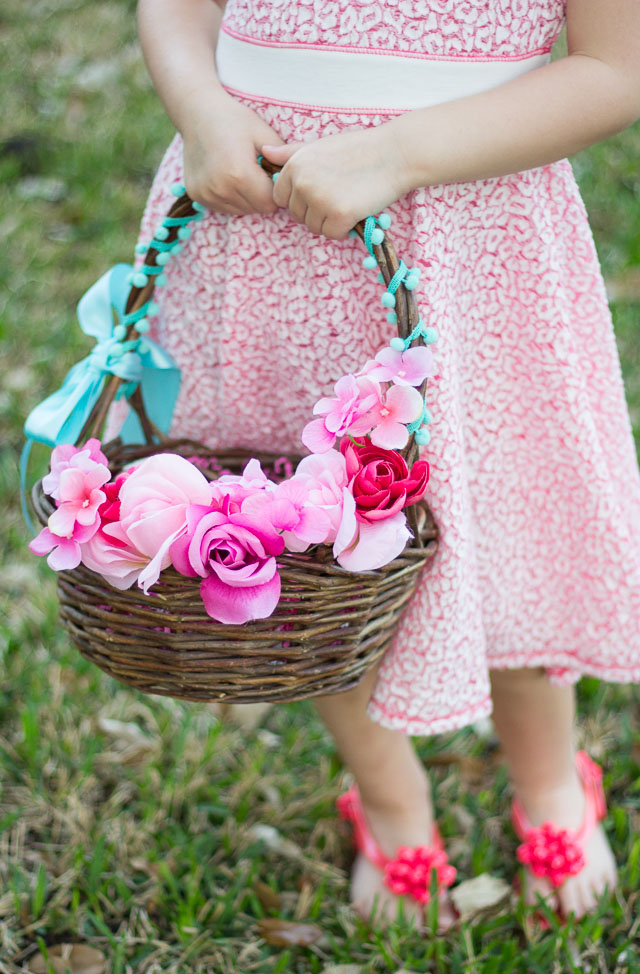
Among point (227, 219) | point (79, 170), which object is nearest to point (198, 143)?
point (227, 219)

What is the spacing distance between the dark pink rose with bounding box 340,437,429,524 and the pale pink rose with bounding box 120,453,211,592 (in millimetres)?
138

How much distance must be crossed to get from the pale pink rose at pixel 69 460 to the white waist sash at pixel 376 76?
0.41 metres

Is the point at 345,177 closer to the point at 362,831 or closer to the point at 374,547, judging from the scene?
the point at 374,547

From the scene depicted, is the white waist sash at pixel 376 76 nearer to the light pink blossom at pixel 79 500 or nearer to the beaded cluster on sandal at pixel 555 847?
the light pink blossom at pixel 79 500

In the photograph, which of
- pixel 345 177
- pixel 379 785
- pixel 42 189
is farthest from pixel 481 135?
pixel 42 189

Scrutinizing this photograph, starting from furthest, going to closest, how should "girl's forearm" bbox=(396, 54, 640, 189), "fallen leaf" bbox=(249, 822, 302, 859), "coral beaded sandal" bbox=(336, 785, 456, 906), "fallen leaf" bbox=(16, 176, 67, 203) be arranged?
"fallen leaf" bbox=(16, 176, 67, 203), "fallen leaf" bbox=(249, 822, 302, 859), "coral beaded sandal" bbox=(336, 785, 456, 906), "girl's forearm" bbox=(396, 54, 640, 189)

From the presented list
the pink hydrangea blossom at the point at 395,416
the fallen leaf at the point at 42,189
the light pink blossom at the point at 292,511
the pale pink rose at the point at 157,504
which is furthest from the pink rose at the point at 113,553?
the fallen leaf at the point at 42,189

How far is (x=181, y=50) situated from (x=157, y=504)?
0.55 meters

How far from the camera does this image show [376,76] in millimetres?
981

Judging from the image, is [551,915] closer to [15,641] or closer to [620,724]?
[620,724]

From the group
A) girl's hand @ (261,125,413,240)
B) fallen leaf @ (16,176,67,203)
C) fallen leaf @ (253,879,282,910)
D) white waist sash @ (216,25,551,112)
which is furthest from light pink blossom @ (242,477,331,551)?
A: fallen leaf @ (16,176,67,203)

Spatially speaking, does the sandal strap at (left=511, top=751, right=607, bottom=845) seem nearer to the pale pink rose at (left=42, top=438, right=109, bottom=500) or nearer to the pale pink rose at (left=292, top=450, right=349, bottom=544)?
the pale pink rose at (left=292, top=450, right=349, bottom=544)

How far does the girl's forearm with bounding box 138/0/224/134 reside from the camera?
106 cm

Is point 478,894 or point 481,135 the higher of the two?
point 481,135
